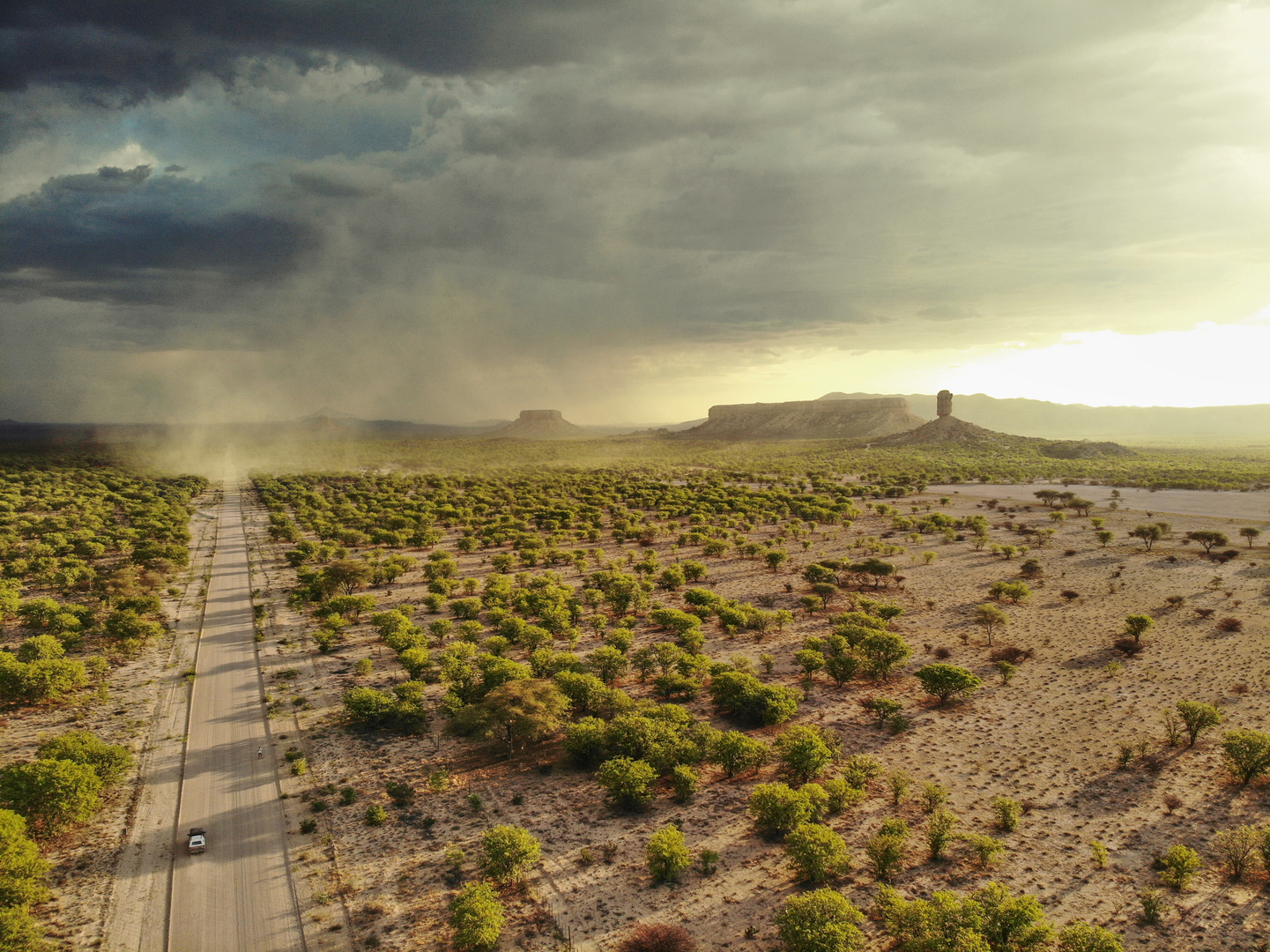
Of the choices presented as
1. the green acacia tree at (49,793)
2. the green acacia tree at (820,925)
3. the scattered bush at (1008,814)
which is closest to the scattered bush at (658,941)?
the green acacia tree at (820,925)

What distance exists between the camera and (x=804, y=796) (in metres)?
22.6

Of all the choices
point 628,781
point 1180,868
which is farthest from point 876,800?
point 628,781

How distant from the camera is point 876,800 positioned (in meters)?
25.2

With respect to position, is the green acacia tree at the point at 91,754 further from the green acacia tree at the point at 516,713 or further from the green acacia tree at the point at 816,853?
the green acacia tree at the point at 816,853

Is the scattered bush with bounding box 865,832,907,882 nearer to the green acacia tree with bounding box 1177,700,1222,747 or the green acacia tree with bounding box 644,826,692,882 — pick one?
the green acacia tree with bounding box 644,826,692,882

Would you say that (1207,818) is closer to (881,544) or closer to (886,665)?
(886,665)

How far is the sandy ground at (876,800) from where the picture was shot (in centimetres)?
1922

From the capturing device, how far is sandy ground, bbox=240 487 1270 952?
19.2m

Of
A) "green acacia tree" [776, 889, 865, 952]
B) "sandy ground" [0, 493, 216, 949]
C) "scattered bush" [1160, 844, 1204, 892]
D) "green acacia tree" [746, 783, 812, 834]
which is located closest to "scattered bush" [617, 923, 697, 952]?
"green acacia tree" [776, 889, 865, 952]

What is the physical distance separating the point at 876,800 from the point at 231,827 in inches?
1025

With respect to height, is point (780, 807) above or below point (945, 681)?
below

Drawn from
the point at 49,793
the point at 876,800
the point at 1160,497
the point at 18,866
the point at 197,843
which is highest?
the point at 1160,497

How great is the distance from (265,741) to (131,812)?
5880 millimetres

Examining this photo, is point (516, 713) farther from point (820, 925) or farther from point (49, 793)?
point (49, 793)
